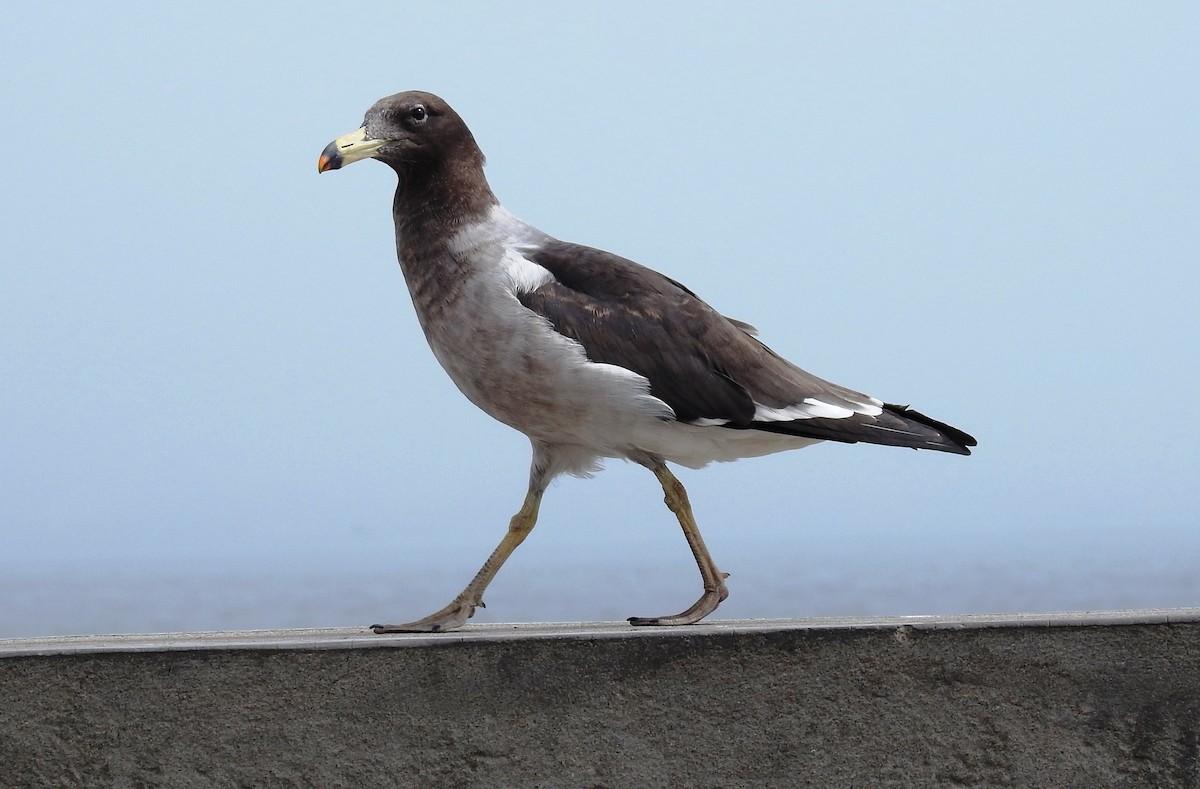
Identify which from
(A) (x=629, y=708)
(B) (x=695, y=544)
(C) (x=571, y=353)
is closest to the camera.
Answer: (A) (x=629, y=708)

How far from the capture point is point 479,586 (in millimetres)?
5508

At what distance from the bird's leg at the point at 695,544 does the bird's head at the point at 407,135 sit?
1.53 m

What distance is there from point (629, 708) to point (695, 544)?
1.31 meters

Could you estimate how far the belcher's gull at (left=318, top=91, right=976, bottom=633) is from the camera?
533 cm

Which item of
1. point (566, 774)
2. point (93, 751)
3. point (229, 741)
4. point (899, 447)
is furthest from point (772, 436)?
point (93, 751)

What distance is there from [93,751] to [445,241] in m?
2.28

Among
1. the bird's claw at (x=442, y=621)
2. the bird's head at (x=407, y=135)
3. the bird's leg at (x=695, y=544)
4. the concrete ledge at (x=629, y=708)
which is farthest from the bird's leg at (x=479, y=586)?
the bird's head at (x=407, y=135)

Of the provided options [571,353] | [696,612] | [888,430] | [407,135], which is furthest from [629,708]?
[407,135]

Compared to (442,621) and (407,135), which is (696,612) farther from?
(407,135)

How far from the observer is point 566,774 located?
450 cm

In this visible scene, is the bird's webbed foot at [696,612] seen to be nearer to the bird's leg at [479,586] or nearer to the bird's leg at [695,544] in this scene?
the bird's leg at [695,544]

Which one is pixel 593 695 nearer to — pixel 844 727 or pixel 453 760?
pixel 453 760

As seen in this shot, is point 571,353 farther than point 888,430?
No

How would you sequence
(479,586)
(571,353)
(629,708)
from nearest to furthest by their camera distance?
(629,708), (571,353), (479,586)
